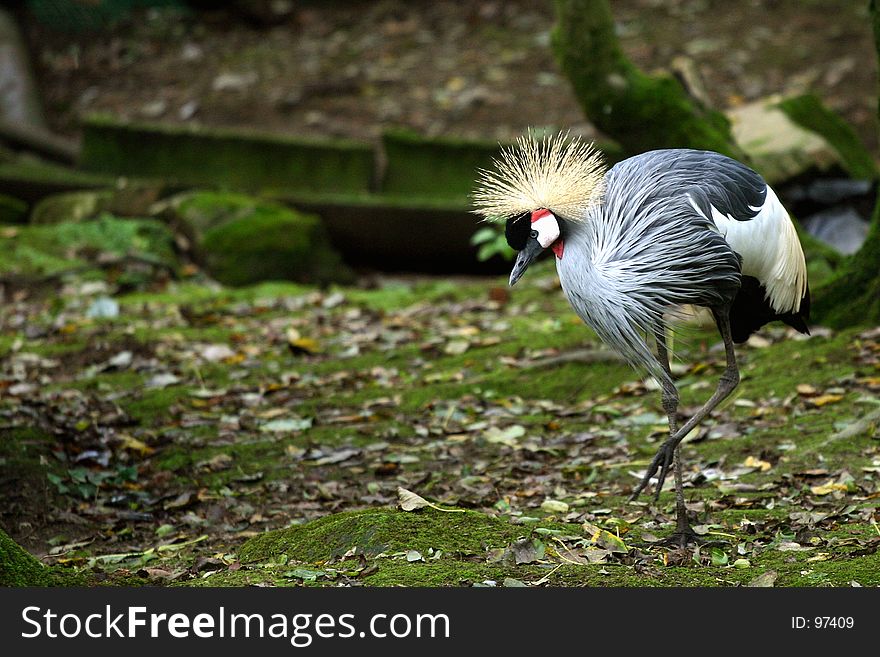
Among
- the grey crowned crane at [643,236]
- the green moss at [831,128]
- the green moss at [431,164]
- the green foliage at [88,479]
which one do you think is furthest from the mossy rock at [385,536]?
the green moss at [431,164]

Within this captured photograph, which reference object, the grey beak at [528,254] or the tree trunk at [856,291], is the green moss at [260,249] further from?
the grey beak at [528,254]

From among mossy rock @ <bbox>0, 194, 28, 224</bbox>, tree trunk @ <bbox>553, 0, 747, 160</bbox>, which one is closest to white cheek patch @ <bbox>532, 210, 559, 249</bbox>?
tree trunk @ <bbox>553, 0, 747, 160</bbox>

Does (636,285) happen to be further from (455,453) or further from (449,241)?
(449,241)

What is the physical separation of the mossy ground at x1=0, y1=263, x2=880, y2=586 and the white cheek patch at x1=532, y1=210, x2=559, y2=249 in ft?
3.57

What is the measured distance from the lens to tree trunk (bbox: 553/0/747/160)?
269 inches

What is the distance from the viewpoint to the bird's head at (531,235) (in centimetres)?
417

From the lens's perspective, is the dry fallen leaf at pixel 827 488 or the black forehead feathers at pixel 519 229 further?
the dry fallen leaf at pixel 827 488

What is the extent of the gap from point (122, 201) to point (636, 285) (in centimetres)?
679

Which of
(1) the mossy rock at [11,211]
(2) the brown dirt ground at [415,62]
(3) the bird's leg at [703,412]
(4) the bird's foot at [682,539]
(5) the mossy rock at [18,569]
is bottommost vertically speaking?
(5) the mossy rock at [18,569]

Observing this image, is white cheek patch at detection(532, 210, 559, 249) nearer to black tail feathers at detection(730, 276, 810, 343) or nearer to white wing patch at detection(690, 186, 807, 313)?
white wing patch at detection(690, 186, 807, 313)

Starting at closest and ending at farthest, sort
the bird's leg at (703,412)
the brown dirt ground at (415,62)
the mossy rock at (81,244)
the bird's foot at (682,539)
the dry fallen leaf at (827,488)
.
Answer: the bird's foot at (682,539), the bird's leg at (703,412), the dry fallen leaf at (827,488), the mossy rock at (81,244), the brown dirt ground at (415,62)

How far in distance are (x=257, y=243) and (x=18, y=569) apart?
565 centimetres

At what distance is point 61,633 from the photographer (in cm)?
332

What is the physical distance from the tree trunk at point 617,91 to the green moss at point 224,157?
12.6 feet
